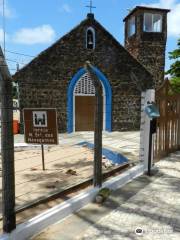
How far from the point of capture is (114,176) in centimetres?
654

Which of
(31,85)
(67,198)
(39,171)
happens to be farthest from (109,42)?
(67,198)

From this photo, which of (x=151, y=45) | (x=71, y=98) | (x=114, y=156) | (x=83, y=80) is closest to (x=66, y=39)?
(x=83, y=80)

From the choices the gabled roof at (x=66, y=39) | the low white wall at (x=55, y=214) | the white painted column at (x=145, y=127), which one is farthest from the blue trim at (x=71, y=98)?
the low white wall at (x=55, y=214)

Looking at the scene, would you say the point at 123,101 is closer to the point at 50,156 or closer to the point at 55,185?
the point at 50,156

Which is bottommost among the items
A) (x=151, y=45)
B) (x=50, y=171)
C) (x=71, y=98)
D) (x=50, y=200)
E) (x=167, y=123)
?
(x=50, y=171)

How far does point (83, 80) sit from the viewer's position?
16.9 meters

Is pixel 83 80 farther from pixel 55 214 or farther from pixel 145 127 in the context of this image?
pixel 55 214

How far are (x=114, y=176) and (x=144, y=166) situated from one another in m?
0.95

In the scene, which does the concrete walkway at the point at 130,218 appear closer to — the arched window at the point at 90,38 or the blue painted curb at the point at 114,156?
the blue painted curb at the point at 114,156

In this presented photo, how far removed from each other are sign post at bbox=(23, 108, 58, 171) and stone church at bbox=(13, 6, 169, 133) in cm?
833

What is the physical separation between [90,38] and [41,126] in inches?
410

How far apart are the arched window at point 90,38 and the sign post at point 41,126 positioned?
10100 millimetres

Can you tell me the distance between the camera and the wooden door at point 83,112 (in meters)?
16.9

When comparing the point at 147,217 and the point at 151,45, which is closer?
the point at 147,217
